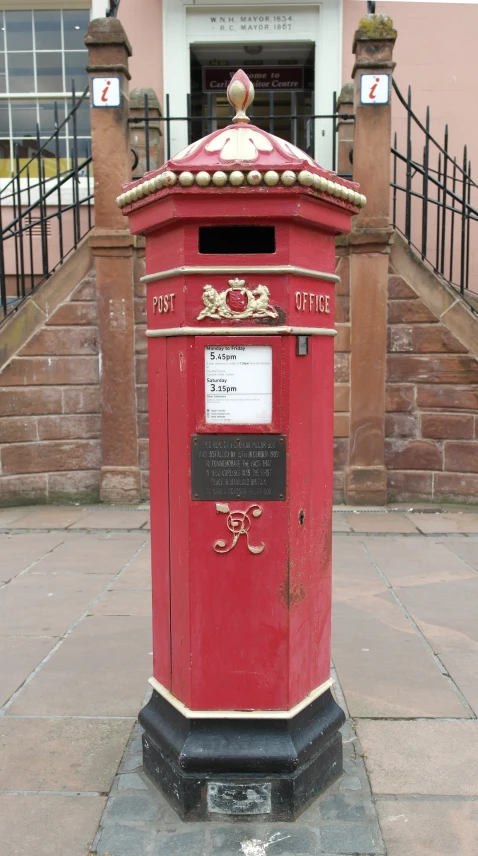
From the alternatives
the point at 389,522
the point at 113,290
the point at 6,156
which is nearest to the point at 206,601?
the point at 389,522

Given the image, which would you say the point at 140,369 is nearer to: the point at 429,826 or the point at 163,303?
the point at 163,303

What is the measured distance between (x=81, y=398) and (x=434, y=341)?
355 centimetres

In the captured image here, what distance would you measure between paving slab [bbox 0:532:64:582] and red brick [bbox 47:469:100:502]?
0.98 metres

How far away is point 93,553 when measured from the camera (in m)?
5.89

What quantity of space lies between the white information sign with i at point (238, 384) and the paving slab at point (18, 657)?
1934 millimetres

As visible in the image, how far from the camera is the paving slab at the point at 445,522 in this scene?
258 inches

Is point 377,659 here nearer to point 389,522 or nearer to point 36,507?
point 389,522

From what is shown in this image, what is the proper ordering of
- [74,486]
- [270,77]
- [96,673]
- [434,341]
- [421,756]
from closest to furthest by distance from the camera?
[421,756]
[96,673]
[434,341]
[74,486]
[270,77]

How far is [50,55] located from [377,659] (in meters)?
9.72

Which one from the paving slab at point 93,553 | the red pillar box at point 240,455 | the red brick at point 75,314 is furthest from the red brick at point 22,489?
the red pillar box at point 240,455

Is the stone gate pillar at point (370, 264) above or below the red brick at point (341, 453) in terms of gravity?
above

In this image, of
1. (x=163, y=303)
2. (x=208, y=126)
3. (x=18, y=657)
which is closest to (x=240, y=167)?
(x=163, y=303)

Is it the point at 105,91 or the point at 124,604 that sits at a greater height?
the point at 105,91

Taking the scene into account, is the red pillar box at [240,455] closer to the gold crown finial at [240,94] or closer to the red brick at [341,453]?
the gold crown finial at [240,94]
